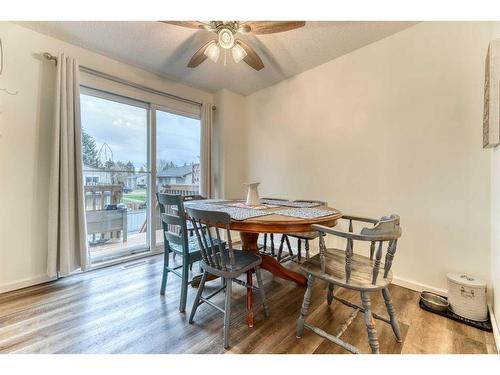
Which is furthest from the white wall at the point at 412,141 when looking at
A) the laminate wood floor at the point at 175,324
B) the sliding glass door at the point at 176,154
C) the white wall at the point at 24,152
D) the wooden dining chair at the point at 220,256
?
the white wall at the point at 24,152

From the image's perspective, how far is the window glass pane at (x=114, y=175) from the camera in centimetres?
256

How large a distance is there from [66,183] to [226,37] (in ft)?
6.63

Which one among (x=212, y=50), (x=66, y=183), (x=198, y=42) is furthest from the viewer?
(x=198, y=42)

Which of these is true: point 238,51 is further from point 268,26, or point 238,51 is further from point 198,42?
point 198,42

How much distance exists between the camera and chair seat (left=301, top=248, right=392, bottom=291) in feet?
4.00

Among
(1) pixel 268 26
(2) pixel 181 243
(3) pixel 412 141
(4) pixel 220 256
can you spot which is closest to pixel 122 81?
(1) pixel 268 26

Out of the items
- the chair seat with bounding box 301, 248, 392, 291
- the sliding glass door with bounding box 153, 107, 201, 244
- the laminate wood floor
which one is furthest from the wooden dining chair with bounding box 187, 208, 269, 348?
the sliding glass door with bounding box 153, 107, 201, 244

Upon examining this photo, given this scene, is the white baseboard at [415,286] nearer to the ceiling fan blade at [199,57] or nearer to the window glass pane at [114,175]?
the ceiling fan blade at [199,57]

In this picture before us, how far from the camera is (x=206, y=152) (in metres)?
3.38
